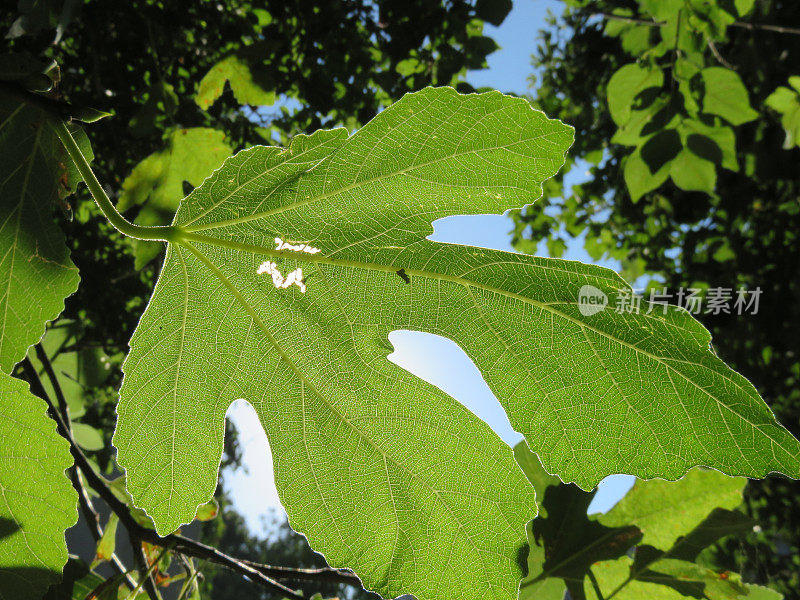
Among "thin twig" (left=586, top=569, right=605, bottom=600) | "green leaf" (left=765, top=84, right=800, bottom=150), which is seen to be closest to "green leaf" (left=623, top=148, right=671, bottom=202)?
"green leaf" (left=765, top=84, right=800, bottom=150)

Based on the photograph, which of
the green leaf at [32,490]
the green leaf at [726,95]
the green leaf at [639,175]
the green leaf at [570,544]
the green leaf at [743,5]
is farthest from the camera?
the green leaf at [639,175]

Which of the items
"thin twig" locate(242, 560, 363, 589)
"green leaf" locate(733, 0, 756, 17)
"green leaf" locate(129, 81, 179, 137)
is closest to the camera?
"thin twig" locate(242, 560, 363, 589)

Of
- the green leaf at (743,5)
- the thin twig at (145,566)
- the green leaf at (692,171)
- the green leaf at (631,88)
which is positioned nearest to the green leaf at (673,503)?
the thin twig at (145,566)

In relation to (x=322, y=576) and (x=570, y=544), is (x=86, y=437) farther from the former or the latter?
(x=570, y=544)

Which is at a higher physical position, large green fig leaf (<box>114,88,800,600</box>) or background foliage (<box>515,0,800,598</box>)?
background foliage (<box>515,0,800,598</box>)

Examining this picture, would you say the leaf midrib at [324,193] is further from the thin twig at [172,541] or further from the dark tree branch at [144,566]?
the dark tree branch at [144,566]

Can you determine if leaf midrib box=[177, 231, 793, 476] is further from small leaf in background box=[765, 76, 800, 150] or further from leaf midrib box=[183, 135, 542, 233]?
small leaf in background box=[765, 76, 800, 150]
